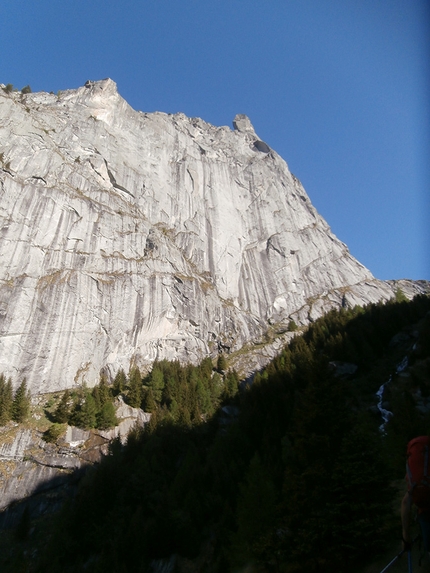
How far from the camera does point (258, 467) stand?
24.9 m

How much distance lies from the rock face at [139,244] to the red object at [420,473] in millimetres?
63247

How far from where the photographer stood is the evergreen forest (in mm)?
15109

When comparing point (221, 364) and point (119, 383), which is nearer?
point (119, 383)

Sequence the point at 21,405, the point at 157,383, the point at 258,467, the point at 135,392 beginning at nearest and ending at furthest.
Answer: the point at 258,467 < the point at 21,405 < the point at 135,392 < the point at 157,383

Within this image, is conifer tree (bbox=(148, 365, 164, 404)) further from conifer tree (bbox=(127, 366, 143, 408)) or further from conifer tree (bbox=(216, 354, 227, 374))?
conifer tree (bbox=(216, 354, 227, 374))

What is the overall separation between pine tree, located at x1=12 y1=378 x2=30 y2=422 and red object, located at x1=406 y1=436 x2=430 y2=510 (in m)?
56.1

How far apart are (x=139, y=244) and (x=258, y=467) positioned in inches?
2688

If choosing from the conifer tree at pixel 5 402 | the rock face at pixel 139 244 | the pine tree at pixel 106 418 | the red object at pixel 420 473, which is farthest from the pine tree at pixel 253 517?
the rock face at pixel 139 244

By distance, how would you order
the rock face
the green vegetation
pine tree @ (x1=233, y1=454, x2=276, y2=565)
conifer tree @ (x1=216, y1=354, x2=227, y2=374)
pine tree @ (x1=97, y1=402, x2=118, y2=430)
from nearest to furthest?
1. pine tree @ (x1=233, y1=454, x2=276, y2=565)
2. the green vegetation
3. pine tree @ (x1=97, y1=402, x2=118, y2=430)
4. the rock face
5. conifer tree @ (x1=216, y1=354, x2=227, y2=374)

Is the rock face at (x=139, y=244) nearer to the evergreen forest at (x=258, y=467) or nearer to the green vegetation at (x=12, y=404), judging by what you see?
the green vegetation at (x=12, y=404)

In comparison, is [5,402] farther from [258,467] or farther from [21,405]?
[258,467]

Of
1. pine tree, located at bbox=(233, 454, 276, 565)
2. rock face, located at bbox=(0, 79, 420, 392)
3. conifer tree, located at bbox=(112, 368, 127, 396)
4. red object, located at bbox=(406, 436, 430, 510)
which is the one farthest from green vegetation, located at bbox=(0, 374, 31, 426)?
red object, located at bbox=(406, 436, 430, 510)

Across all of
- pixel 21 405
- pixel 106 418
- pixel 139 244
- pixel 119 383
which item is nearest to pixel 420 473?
pixel 106 418

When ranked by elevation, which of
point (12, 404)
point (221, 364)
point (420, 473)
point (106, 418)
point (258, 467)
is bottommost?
point (420, 473)
